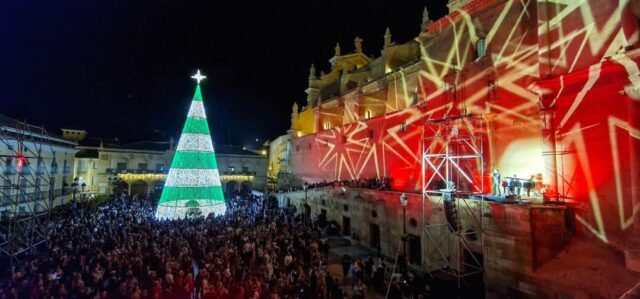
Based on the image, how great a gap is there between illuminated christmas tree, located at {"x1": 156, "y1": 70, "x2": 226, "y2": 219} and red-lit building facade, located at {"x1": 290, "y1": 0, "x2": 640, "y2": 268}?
1099 centimetres

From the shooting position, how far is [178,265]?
10023 millimetres

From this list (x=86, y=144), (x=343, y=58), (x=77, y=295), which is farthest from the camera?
(x=86, y=144)

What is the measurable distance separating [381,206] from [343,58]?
83.1ft

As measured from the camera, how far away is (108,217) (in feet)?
58.4

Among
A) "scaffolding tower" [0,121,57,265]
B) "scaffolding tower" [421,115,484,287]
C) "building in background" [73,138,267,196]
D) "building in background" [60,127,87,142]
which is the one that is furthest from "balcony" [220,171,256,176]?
"scaffolding tower" [421,115,484,287]

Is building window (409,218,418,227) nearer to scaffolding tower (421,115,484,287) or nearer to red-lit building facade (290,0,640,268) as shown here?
scaffolding tower (421,115,484,287)

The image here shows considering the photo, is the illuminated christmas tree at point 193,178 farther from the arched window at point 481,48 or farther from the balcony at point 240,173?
the balcony at point 240,173

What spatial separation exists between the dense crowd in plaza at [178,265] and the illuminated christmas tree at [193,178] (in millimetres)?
1474

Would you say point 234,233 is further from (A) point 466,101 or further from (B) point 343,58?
(B) point 343,58

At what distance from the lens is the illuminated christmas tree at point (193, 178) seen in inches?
694

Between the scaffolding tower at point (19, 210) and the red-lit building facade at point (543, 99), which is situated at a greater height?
the red-lit building facade at point (543, 99)

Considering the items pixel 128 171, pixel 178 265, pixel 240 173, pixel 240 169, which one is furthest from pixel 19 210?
pixel 240 169

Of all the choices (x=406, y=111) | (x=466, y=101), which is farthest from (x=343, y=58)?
(x=466, y=101)

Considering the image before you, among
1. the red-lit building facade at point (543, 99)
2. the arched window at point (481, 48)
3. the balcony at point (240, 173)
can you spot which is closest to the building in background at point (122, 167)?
the balcony at point (240, 173)
